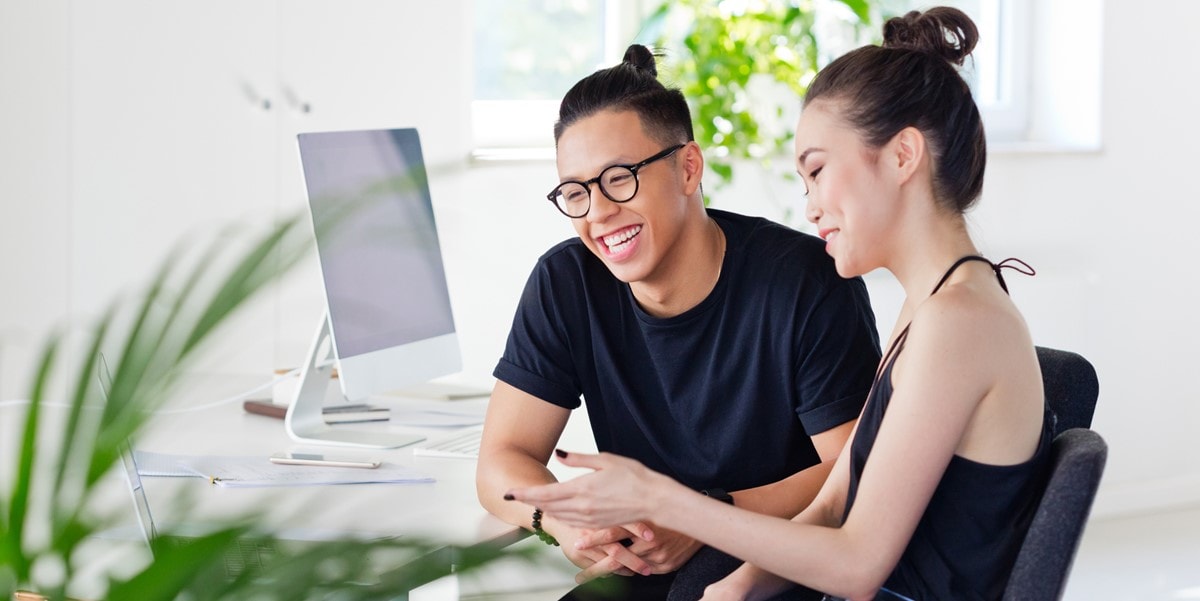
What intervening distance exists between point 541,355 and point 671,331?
7.4 inches

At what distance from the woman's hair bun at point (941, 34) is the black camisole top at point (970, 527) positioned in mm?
279

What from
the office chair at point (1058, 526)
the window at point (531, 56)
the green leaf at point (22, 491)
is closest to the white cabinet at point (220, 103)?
the window at point (531, 56)

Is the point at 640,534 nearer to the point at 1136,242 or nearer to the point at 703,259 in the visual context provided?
the point at 703,259

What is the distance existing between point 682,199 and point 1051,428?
656 millimetres

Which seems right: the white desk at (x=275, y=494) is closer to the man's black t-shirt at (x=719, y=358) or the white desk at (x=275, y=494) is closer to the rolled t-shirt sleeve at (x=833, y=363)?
the man's black t-shirt at (x=719, y=358)

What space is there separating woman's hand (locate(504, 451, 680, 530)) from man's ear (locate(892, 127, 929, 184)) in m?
0.43

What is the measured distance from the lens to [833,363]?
1722 millimetres

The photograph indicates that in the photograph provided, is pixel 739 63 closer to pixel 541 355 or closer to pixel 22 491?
pixel 541 355

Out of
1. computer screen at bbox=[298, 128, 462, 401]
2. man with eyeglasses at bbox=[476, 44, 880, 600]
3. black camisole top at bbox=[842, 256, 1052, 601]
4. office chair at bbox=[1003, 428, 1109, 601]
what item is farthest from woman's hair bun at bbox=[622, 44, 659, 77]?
office chair at bbox=[1003, 428, 1109, 601]

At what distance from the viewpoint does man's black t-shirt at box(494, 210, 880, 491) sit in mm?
1740

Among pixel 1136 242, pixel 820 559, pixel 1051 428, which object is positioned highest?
pixel 1051 428

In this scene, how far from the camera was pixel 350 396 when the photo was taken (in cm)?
197

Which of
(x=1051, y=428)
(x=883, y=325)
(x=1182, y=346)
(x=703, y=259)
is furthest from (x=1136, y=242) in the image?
(x=1051, y=428)

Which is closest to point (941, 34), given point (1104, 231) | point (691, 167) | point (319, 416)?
point (691, 167)
